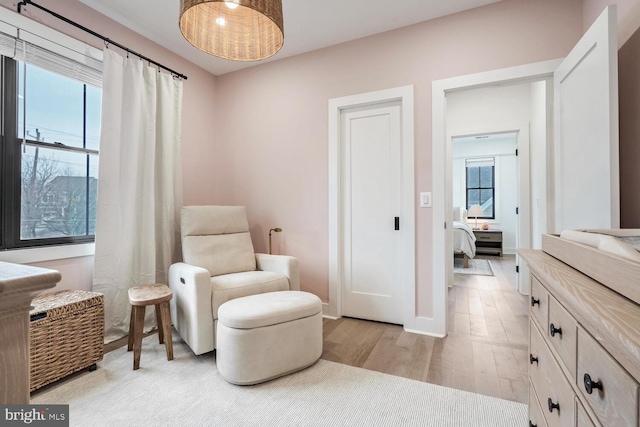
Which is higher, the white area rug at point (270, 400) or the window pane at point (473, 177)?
the window pane at point (473, 177)

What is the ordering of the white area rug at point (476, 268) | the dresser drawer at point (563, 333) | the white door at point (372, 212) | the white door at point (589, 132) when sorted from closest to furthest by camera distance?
the dresser drawer at point (563, 333) < the white door at point (589, 132) < the white door at point (372, 212) < the white area rug at point (476, 268)

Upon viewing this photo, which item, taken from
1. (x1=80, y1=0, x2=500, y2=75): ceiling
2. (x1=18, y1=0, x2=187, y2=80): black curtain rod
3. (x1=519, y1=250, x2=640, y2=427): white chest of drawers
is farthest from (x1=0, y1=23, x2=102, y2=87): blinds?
(x1=519, y1=250, x2=640, y2=427): white chest of drawers

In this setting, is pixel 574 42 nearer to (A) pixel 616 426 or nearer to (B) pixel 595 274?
(B) pixel 595 274

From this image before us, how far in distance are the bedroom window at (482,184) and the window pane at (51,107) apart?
7107 millimetres

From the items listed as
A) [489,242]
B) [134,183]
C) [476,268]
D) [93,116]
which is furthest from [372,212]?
[489,242]

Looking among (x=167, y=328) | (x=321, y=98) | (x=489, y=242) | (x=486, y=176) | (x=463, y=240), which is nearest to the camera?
(x=167, y=328)

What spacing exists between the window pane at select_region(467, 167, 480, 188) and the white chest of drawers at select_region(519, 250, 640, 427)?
6.54 metres

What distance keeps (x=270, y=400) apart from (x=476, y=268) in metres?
4.52

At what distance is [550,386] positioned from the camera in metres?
0.93

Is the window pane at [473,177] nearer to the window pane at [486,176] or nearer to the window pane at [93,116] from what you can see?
the window pane at [486,176]

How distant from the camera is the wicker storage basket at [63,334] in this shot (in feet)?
5.44

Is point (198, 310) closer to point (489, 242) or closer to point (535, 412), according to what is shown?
point (535, 412)

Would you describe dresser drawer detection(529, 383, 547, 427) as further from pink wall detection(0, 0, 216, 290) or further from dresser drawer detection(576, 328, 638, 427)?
pink wall detection(0, 0, 216, 290)

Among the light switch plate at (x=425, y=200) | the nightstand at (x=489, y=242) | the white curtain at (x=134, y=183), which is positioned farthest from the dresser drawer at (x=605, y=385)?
the nightstand at (x=489, y=242)
